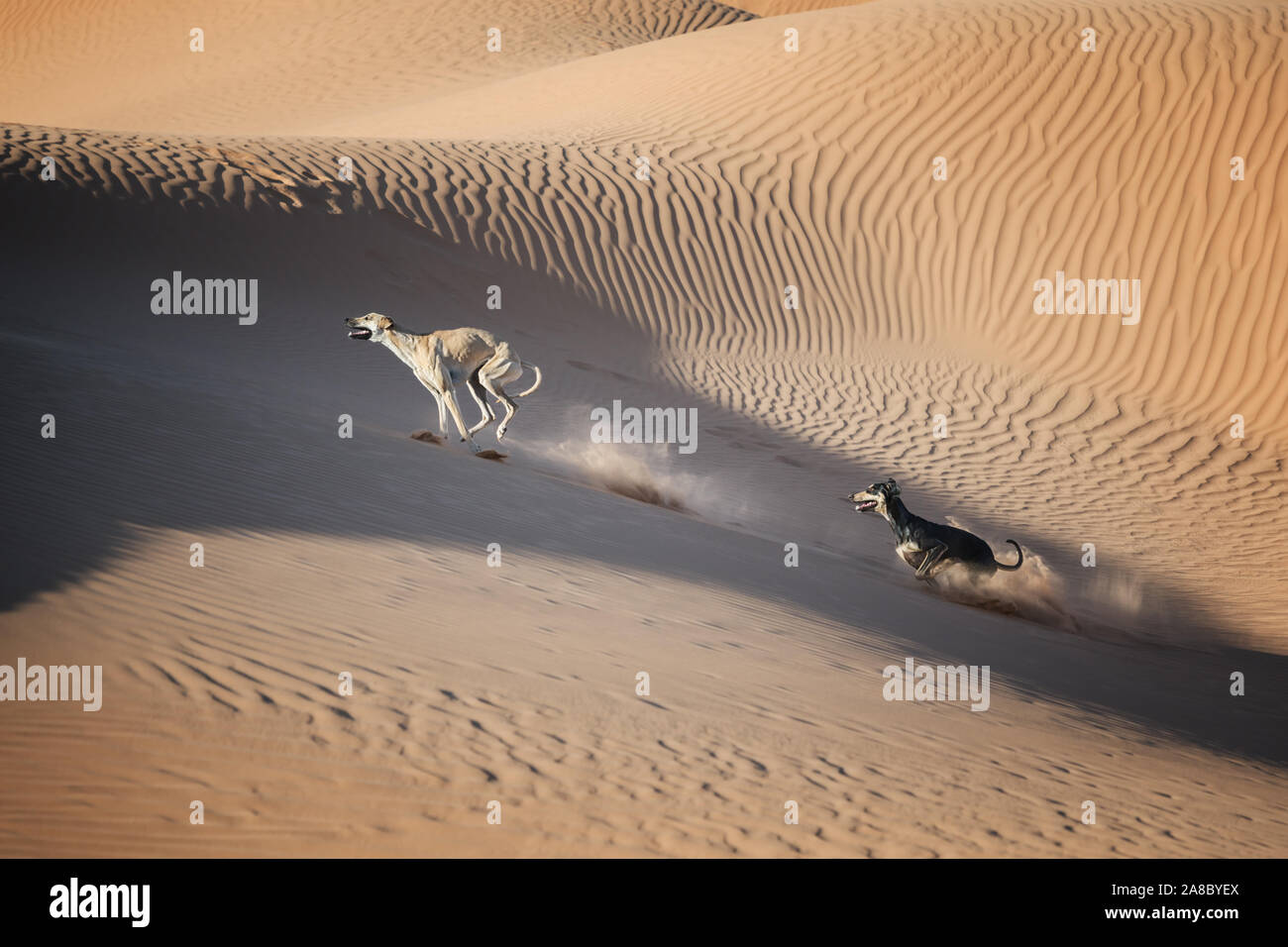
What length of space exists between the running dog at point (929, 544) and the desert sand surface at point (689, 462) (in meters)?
0.31

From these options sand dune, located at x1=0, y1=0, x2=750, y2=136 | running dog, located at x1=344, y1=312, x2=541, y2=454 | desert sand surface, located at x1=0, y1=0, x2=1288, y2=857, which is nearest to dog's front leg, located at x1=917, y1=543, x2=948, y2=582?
desert sand surface, located at x1=0, y1=0, x2=1288, y2=857

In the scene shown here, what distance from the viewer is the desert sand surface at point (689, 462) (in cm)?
355

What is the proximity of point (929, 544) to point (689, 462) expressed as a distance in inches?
156

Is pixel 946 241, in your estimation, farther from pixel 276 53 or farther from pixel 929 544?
pixel 276 53

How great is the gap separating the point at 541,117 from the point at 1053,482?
1467 cm

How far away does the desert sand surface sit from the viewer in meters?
3.55

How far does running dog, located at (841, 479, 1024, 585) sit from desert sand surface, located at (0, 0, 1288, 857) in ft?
1.03

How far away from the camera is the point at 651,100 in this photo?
21781 millimetres

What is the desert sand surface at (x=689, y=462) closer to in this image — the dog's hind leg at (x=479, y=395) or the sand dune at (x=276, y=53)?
the dog's hind leg at (x=479, y=395)

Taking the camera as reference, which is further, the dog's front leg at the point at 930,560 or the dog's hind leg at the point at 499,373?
the dog's hind leg at the point at 499,373

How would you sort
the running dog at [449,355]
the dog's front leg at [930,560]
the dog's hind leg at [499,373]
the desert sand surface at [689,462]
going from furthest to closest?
the dog's hind leg at [499,373] → the running dog at [449,355] → the dog's front leg at [930,560] → the desert sand surface at [689,462]

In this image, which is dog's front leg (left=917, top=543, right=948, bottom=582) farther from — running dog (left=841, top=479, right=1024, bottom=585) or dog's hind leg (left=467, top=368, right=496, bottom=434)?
dog's hind leg (left=467, top=368, right=496, bottom=434)

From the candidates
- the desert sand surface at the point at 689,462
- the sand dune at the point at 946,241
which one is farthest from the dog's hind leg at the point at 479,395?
the sand dune at the point at 946,241

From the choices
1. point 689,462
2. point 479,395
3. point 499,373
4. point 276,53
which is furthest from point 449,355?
point 276,53
